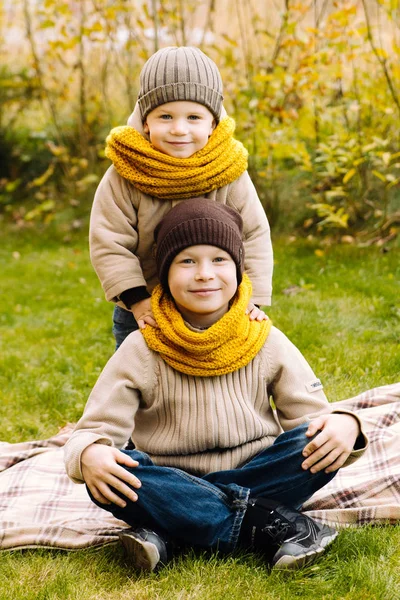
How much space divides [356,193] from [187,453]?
4.63 metres

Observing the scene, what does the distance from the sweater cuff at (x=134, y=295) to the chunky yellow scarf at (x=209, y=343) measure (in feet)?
0.89

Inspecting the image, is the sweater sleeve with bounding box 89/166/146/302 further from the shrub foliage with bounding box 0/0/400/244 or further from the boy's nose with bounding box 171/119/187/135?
the shrub foliage with bounding box 0/0/400/244

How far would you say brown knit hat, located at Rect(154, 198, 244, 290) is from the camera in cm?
244

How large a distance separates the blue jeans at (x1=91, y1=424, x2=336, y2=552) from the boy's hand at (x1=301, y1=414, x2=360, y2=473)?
39mm

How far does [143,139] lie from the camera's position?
8.99ft

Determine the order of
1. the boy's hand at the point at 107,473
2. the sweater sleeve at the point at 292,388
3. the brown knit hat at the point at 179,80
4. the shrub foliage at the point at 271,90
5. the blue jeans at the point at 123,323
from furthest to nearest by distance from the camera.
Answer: the shrub foliage at the point at 271,90 < the blue jeans at the point at 123,323 < the brown knit hat at the point at 179,80 < the sweater sleeve at the point at 292,388 < the boy's hand at the point at 107,473

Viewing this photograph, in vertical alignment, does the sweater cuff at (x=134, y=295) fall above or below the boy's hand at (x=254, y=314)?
above

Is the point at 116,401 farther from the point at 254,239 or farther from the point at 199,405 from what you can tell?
the point at 254,239

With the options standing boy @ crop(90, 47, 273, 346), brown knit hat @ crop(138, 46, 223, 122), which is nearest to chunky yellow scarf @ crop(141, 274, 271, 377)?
standing boy @ crop(90, 47, 273, 346)

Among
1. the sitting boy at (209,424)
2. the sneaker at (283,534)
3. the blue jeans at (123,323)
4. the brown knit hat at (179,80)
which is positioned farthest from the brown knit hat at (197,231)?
the sneaker at (283,534)

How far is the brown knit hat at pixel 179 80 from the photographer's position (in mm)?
2623

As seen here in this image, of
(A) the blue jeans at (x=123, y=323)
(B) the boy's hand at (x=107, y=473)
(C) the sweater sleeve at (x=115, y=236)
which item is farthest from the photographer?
(A) the blue jeans at (x=123, y=323)

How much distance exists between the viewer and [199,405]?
2.48 metres

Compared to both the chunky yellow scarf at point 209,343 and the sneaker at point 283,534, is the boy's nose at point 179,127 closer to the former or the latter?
the chunky yellow scarf at point 209,343
